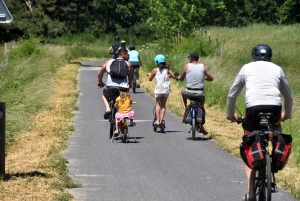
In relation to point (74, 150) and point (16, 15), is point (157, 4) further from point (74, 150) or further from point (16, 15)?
point (74, 150)

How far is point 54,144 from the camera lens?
13.0 metres

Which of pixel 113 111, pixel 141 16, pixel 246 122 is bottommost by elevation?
pixel 141 16

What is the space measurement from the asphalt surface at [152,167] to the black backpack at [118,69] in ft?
4.11

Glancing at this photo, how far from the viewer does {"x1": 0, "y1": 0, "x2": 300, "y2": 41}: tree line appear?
52.4m

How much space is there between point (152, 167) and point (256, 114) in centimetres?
391

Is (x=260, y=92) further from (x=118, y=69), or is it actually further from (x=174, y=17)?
(x=174, y=17)

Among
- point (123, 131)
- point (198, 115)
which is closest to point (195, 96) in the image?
point (198, 115)

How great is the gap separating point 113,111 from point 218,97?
6.96m

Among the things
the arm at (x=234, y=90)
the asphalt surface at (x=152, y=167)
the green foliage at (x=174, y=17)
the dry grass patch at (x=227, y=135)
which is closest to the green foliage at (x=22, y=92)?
the asphalt surface at (x=152, y=167)

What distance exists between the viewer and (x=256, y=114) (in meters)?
7.20

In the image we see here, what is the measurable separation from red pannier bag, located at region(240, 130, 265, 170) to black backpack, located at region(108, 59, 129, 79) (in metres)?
6.77

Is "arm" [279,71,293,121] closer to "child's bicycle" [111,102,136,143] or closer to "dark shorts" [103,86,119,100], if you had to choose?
"child's bicycle" [111,102,136,143]

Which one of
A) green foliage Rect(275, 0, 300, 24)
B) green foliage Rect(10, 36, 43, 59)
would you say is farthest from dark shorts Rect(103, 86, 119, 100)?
green foliage Rect(275, 0, 300, 24)

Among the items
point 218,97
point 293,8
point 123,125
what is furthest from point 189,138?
point 293,8
